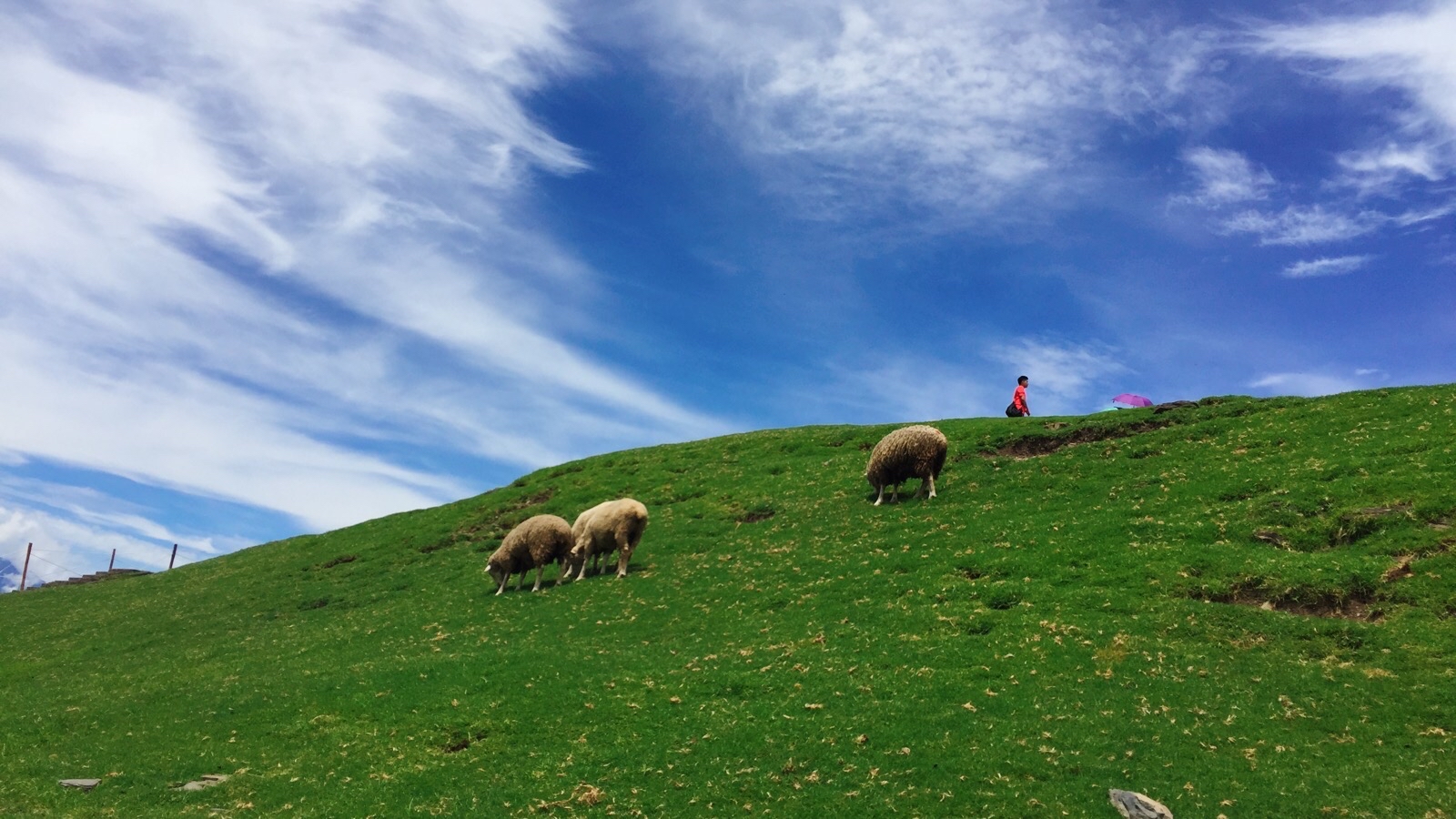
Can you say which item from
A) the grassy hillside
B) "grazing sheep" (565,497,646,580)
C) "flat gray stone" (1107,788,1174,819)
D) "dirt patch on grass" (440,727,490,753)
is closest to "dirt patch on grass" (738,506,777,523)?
the grassy hillside

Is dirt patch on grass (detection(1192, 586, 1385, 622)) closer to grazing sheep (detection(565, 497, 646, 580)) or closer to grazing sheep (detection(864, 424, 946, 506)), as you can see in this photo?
grazing sheep (detection(864, 424, 946, 506))

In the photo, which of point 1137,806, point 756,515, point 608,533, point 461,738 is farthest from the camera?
point 756,515

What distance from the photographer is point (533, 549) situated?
38688 millimetres

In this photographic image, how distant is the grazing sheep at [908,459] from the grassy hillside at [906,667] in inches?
55.0

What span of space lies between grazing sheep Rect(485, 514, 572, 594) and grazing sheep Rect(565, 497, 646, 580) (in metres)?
0.59

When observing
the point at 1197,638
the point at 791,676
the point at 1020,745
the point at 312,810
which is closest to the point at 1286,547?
the point at 1197,638

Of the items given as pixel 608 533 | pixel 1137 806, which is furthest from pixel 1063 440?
pixel 1137 806

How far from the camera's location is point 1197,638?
21.1m

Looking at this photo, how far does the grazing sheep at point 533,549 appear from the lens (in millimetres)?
38719

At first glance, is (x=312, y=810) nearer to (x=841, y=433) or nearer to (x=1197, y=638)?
(x=1197, y=638)

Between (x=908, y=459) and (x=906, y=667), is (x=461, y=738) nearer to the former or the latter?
(x=906, y=667)

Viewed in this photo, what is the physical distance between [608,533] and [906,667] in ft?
64.5

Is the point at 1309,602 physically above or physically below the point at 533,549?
below

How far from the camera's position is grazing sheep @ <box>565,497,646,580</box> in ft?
124
